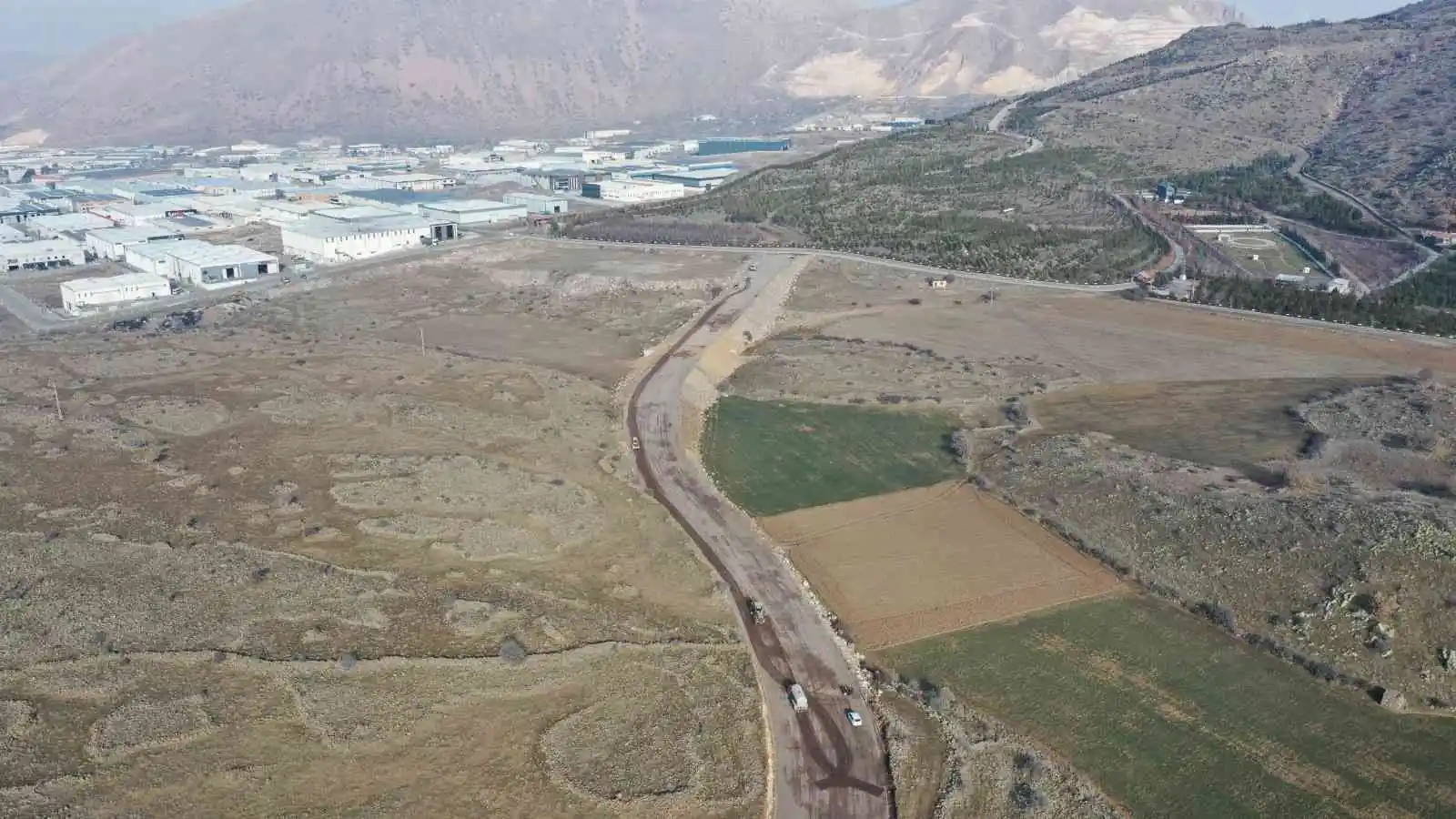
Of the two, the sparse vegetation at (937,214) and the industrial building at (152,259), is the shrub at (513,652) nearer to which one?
the sparse vegetation at (937,214)

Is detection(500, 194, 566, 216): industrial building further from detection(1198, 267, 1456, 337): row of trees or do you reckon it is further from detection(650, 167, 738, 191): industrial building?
detection(1198, 267, 1456, 337): row of trees

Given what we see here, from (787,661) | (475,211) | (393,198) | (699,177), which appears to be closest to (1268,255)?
(787,661)

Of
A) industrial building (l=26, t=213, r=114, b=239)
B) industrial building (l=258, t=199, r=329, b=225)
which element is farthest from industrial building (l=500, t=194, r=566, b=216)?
industrial building (l=26, t=213, r=114, b=239)

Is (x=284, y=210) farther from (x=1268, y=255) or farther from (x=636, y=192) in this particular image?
(x=1268, y=255)

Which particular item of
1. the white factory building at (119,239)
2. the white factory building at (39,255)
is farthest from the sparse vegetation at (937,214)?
the white factory building at (39,255)

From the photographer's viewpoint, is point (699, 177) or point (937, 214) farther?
point (699, 177)

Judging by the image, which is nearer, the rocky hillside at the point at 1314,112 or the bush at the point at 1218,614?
the bush at the point at 1218,614

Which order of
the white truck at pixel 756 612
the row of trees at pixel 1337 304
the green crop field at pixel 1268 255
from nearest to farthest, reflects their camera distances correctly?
1. the white truck at pixel 756 612
2. the row of trees at pixel 1337 304
3. the green crop field at pixel 1268 255

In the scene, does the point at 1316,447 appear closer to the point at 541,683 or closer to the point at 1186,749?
the point at 1186,749
